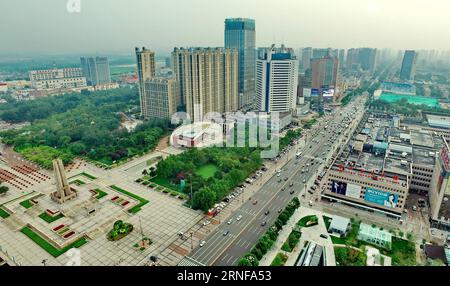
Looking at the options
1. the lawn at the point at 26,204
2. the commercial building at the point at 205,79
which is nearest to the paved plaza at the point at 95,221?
the lawn at the point at 26,204

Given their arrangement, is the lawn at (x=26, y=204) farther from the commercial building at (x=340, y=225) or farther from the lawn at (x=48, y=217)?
the commercial building at (x=340, y=225)

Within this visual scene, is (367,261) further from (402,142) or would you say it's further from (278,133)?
(278,133)

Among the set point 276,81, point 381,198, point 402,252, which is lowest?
point 402,252

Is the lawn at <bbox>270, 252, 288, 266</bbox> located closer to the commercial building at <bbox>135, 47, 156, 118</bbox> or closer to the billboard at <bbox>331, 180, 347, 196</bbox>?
the billboard at <bbox>331, 180, 347, 196</bbox>

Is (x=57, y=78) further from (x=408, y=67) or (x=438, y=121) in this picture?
(x=408, y=67)

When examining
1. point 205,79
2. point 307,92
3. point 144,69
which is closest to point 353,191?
point 205,79

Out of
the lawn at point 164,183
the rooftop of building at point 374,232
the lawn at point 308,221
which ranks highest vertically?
the rooftop of building at point 374,232
